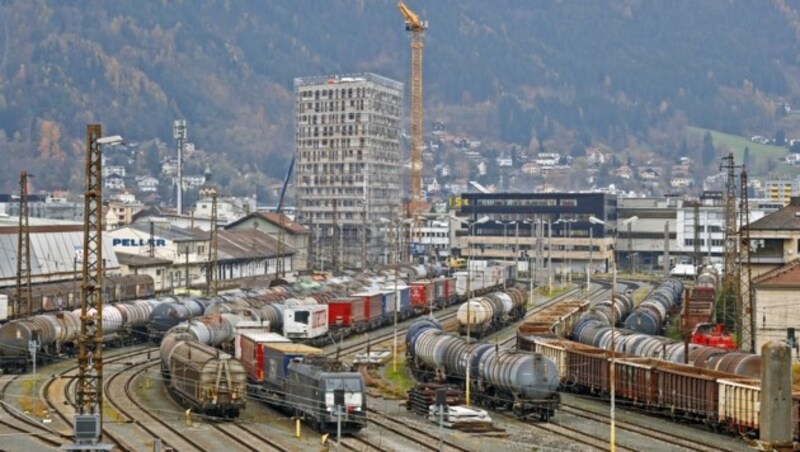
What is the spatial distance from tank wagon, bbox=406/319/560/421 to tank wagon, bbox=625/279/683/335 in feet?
56.5

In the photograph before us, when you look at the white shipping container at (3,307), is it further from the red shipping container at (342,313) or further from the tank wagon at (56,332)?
the red shipping container at (342,313)

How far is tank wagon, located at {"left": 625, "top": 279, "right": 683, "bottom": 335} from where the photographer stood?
71.2 m

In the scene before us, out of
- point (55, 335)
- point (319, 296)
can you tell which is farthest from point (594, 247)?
point (55, 335)

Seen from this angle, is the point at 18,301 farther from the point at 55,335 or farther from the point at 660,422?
the point at 660,422

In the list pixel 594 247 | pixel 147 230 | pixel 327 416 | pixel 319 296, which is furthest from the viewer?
pixel 594 247

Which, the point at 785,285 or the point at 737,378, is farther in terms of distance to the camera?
the point at 785,285

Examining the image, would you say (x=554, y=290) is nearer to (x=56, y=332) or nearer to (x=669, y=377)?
(x=56, y=332)

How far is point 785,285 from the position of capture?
211ft

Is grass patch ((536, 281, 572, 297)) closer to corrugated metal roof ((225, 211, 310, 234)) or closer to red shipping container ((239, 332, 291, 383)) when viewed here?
corrugated metal roof ((225, 211, 310, 234))

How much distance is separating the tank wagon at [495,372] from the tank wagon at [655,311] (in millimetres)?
17217

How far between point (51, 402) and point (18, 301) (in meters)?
22.7

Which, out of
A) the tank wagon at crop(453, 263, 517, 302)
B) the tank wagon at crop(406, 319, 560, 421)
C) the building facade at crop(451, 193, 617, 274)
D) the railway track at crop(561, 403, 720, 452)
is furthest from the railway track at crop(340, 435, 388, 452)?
the building facade at crop(451, 193, 617, 274)

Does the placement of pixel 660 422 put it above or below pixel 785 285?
below

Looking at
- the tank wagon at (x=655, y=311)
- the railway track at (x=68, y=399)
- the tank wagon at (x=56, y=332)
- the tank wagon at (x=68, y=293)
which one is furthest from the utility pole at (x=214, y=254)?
the tank wagon at (x=655, y=311)
